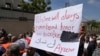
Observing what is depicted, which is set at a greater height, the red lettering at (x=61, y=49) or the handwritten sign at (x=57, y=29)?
the handwritten sign at (x=57, y=29)

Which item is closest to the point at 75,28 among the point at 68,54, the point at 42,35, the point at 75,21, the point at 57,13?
the point at 75,21

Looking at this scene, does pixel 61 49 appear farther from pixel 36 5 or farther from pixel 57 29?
pixel 36 5

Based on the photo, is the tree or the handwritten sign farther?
the tree

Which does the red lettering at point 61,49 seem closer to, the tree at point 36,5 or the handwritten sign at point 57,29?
the handwritten sign at point 57,29

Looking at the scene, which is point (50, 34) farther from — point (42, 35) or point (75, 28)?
point (75, 28)

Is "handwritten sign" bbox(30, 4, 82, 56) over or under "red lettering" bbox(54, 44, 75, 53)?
over

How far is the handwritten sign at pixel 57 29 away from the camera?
442 centimetres

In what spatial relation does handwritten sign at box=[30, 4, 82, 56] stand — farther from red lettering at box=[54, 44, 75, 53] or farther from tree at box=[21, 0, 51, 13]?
tree at box=[21, 0, 51, 13]

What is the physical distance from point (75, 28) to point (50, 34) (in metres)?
0.93

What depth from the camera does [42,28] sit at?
18.7 ft

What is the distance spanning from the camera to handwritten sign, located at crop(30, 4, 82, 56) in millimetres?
4418

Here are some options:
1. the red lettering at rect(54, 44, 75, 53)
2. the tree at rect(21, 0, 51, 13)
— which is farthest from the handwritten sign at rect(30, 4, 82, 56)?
the tree at rect(21, 0, 51, 13)

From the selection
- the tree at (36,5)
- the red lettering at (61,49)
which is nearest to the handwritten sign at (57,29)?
the red lettering at (61,49)

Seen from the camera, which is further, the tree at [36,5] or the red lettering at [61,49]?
the tree at [36,5]
